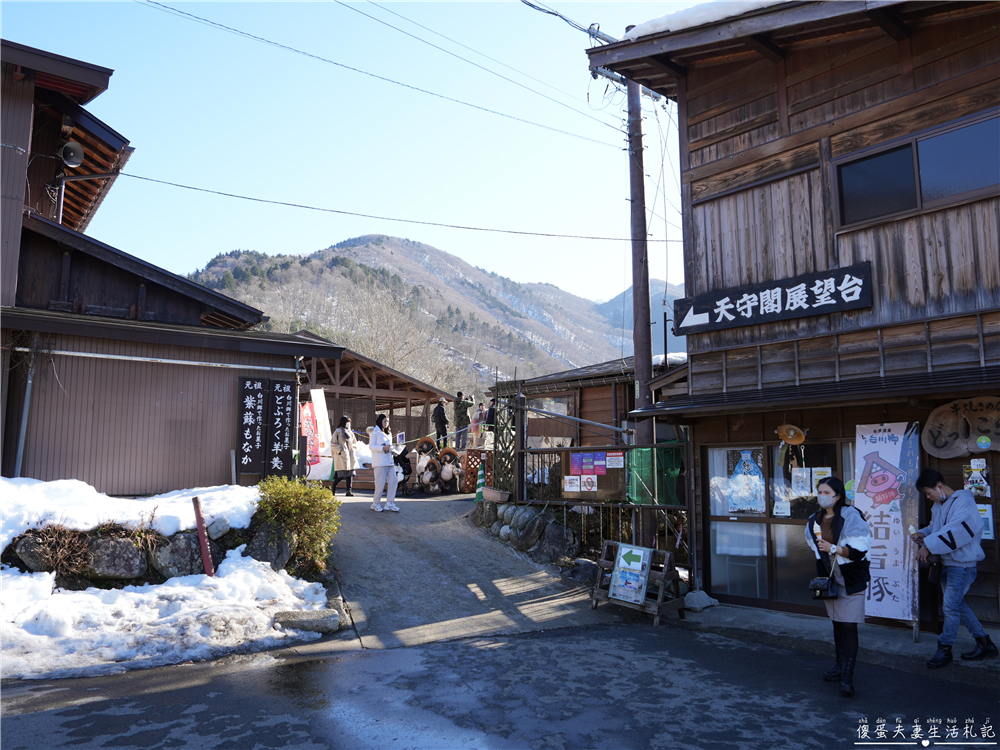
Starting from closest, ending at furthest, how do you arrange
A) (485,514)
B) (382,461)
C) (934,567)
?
1. (934,567)
2. (485,514)
3. (382,461)

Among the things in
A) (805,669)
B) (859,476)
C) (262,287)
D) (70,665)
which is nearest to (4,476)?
(70,665)

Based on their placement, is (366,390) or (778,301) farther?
(366,390)

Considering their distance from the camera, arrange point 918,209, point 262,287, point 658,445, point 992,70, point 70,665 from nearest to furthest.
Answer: point 70,665, point 992,70, point 918,209, point 658,445, point 262,287

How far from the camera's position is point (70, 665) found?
258 inches

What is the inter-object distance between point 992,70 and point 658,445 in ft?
21.1

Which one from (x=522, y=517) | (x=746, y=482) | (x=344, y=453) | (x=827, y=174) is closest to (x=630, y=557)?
(x=746, y=482)

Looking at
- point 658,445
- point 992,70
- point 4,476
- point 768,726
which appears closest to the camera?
point 768,726

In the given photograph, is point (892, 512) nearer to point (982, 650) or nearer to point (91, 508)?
point (982, 650)

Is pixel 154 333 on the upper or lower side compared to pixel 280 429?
upper

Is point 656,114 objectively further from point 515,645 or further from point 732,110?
point 515,645

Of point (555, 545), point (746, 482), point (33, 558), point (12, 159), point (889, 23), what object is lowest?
point (555, 545)

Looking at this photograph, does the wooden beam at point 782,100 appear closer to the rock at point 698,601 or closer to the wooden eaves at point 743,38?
the wooden eaves at point 743,38

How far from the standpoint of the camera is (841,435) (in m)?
8.80

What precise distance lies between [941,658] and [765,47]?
7.95m
